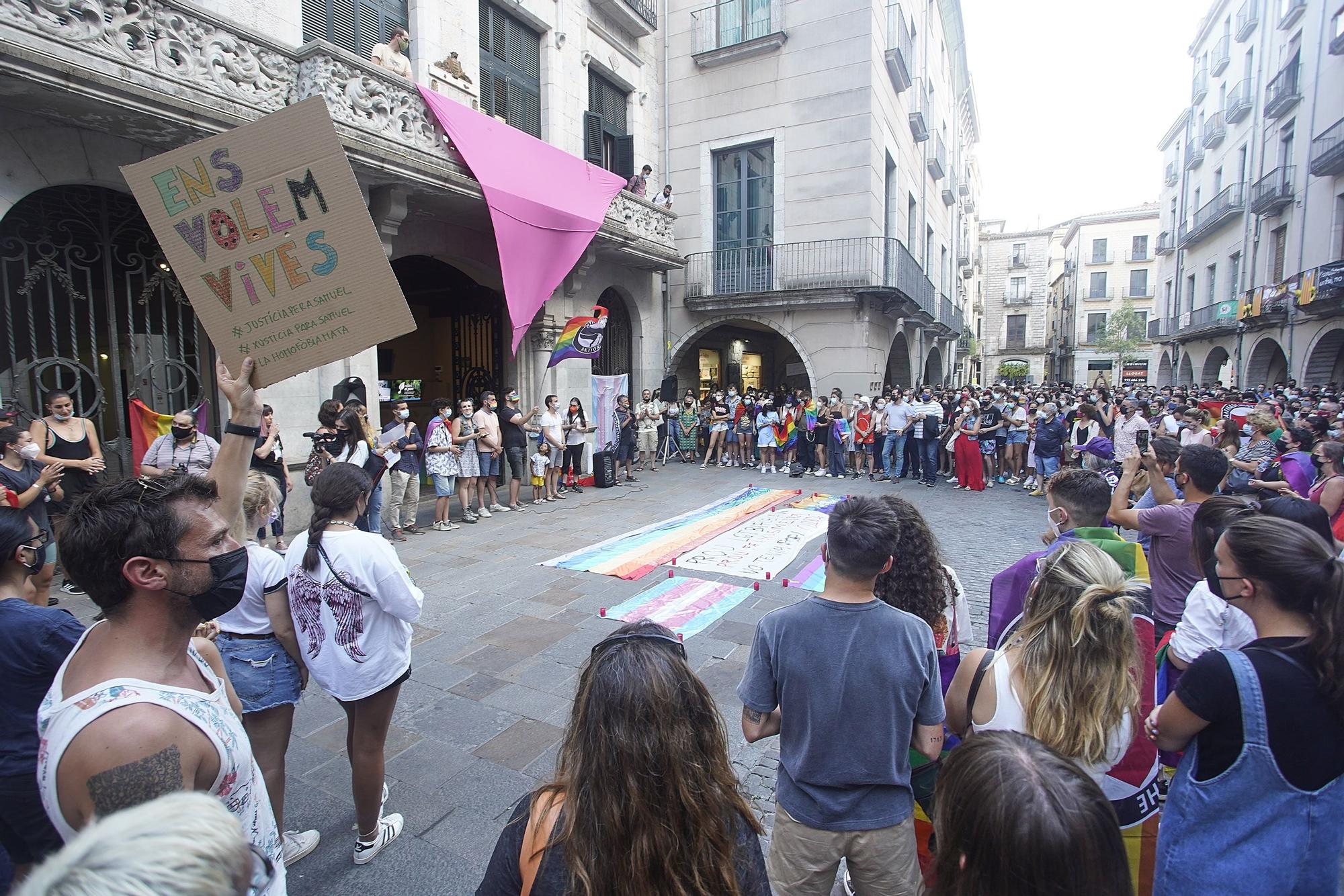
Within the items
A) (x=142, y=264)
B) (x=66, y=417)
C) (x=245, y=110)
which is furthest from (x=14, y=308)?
(x=245, y=110)

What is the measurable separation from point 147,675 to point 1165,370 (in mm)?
50786

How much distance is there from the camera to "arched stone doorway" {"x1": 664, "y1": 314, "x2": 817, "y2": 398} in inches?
Result: 697

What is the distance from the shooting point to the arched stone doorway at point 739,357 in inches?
697

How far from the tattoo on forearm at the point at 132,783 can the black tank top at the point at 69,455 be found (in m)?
6.34

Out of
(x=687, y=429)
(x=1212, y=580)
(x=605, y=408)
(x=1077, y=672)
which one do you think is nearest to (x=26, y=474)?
(x=1077, y=672)

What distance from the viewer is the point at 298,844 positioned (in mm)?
2955

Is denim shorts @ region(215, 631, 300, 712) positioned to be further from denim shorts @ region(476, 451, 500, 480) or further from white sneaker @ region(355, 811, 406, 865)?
denim shorts @ region(476, 451, 500, 480)

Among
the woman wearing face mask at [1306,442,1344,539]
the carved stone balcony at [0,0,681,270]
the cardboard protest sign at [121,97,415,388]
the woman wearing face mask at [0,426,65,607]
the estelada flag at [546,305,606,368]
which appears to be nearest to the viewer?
the cardboard protest sign at [121,97,415,388]

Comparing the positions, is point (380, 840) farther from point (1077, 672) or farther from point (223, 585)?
point (1077, 672)

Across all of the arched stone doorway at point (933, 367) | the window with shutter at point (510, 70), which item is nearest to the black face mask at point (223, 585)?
the window with shutter at point (510, 70)

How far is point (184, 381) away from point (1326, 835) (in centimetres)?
951

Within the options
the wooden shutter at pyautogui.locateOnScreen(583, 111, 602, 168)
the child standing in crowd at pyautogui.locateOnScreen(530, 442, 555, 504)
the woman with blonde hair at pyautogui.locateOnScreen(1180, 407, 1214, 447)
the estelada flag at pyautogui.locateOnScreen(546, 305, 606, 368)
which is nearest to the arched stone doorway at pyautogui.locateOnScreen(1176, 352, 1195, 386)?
the woman with blonde hair at pyautogui.locateOnScreen(1180, 407, 1214, 447)

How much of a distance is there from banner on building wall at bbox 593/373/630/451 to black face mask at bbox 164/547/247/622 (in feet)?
38.9

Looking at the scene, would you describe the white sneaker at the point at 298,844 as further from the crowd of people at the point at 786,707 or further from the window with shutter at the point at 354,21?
the window with shutter at the point at 354,21
